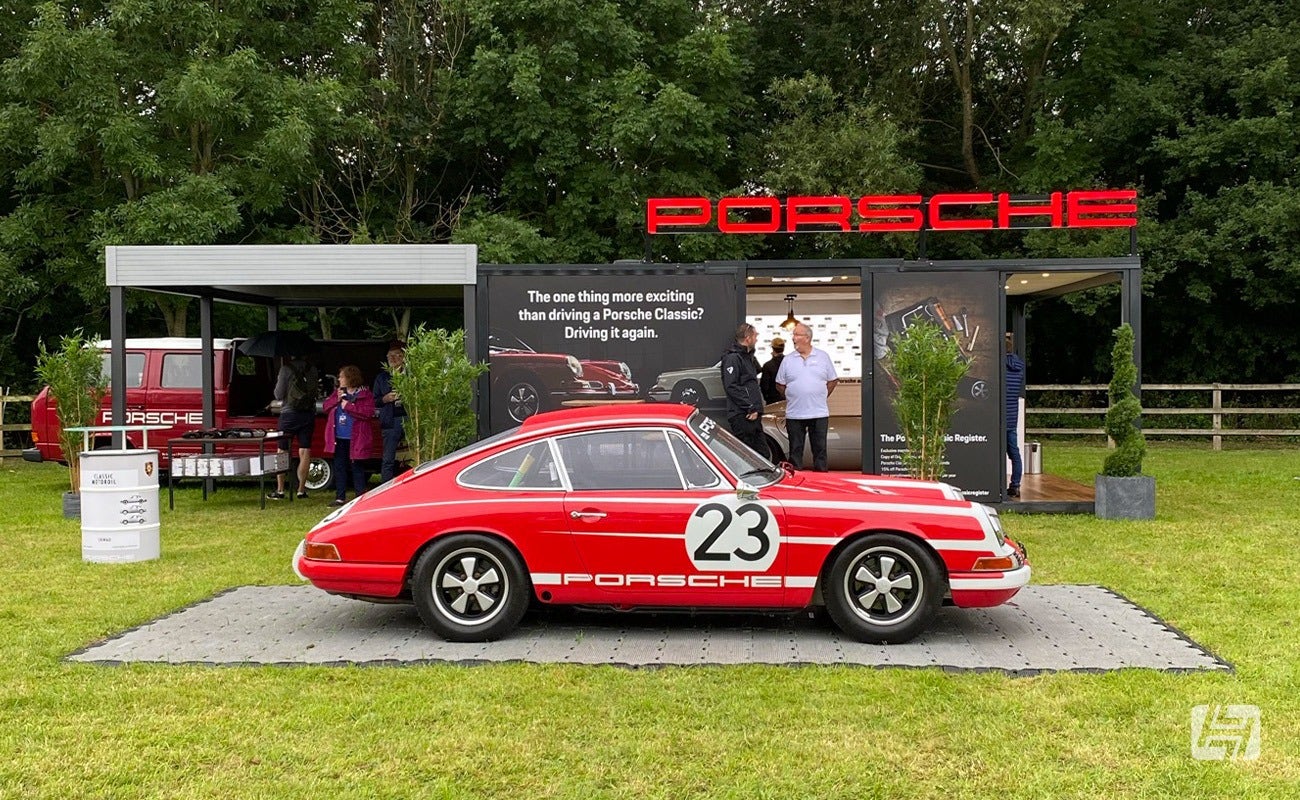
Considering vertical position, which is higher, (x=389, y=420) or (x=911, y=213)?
(x=911, y=213)

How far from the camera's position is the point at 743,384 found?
1138 centimetres

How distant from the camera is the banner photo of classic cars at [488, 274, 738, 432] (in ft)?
40.5

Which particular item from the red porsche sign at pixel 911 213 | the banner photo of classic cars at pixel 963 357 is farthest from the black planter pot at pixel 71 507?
the banner photo of classic cars at pixel 963 357

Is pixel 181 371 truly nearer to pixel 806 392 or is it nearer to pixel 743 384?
pixel 743 384

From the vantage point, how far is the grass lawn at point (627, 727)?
14.2 ft

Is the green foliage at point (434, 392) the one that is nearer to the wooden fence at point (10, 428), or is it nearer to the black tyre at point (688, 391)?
the black tyre at point (688, 391)

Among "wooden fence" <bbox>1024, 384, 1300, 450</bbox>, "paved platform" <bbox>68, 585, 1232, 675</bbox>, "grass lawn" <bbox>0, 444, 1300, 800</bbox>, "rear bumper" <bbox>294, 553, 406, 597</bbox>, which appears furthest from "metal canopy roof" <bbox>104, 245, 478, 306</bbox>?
"wooden fence" <bbox>1024, 384, 1300, 450</bbox>

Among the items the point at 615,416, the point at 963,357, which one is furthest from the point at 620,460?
the point at 963,357

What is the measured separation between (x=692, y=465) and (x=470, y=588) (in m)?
1.51

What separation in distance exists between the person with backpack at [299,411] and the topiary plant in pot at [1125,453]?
9463 mm

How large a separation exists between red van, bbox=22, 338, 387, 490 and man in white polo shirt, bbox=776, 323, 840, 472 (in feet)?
23.4

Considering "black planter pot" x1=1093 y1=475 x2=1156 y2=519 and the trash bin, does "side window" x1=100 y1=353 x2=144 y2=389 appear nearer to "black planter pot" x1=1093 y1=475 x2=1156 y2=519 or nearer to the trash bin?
the trash bin

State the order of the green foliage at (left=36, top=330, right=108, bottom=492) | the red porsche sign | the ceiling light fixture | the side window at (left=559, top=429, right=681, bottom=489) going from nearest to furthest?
the side window at (left=559, top=429, right=681, bottom=489) → the red porsche sign → the green foliage at (left=36, top=330, right=108, bottom=492) → the ceiling light fixture

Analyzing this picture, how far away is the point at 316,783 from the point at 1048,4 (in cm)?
2385
